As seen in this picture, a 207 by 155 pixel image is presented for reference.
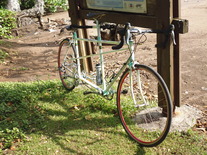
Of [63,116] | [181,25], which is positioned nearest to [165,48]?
[181,25]

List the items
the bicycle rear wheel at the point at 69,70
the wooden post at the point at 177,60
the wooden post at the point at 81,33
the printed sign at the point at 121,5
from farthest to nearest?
the wooden post at the point at 81,33, the bicycle rear wheel at the point at 69,70, the printed sign at the point at 121,5, the wooden post at the point at 177,60

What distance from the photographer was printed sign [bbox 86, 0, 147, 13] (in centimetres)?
388

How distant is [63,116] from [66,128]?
1.30ft

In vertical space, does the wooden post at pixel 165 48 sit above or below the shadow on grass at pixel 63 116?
above

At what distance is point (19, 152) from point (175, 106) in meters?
2.22

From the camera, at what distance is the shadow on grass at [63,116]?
399cm

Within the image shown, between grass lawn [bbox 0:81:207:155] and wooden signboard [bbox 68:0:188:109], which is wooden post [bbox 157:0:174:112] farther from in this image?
grass lawn [bbox 0:81:207:155]

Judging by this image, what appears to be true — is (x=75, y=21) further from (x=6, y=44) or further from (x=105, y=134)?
(x=6, y=44)

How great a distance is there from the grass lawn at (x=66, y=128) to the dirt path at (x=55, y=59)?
1219 millimetres

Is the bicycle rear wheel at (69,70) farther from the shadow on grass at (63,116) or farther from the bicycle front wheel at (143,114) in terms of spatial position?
the bicycle front wheel at (143,114)

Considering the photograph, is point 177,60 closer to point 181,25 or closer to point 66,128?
point 181,25

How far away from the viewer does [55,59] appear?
840cm

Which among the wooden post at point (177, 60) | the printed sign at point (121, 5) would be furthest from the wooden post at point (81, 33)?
the wooden post at point (177, 60)

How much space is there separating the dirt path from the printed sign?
75.1 inches
